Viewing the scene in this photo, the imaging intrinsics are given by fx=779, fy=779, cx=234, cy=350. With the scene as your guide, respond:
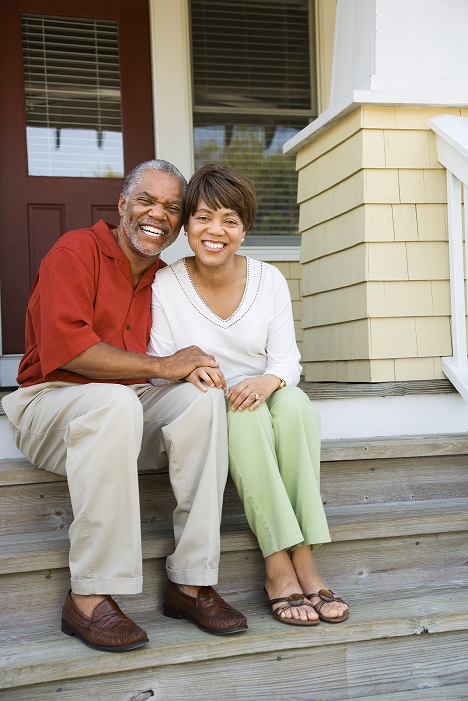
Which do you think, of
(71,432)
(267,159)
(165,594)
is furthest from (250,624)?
(267,159)

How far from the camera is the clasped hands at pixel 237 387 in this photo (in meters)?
2.10

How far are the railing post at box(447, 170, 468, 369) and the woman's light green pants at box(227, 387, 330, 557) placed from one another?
0.94 meters

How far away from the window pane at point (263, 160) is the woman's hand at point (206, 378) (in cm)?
252

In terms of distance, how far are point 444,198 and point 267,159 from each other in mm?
1870

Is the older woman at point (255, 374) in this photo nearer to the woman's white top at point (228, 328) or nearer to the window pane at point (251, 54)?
the woman's white top at point (228, 328)

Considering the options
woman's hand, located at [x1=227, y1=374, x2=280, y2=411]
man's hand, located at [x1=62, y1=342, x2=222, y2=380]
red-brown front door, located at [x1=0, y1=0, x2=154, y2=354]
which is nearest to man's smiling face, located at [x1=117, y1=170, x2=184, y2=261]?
man's hand, located at [x1=62, y1=342, x2=222, y2=380]

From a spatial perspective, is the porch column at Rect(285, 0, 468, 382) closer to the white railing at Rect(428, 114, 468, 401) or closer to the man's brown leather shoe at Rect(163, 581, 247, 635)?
the white railing at Rect(428, 114, 468, 401)

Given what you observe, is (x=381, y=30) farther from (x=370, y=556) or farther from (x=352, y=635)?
(x=352, y=635)

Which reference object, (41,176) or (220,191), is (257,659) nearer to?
(220,191)

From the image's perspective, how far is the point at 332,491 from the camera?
8.45 ft

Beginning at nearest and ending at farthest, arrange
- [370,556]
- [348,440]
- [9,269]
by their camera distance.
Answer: [370,556] → [348,440] → [9,269]

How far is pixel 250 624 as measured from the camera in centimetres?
199

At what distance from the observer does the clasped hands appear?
82.6 inches

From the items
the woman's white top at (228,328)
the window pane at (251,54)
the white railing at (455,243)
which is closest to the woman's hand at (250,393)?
the woman's white top at (228,328)
